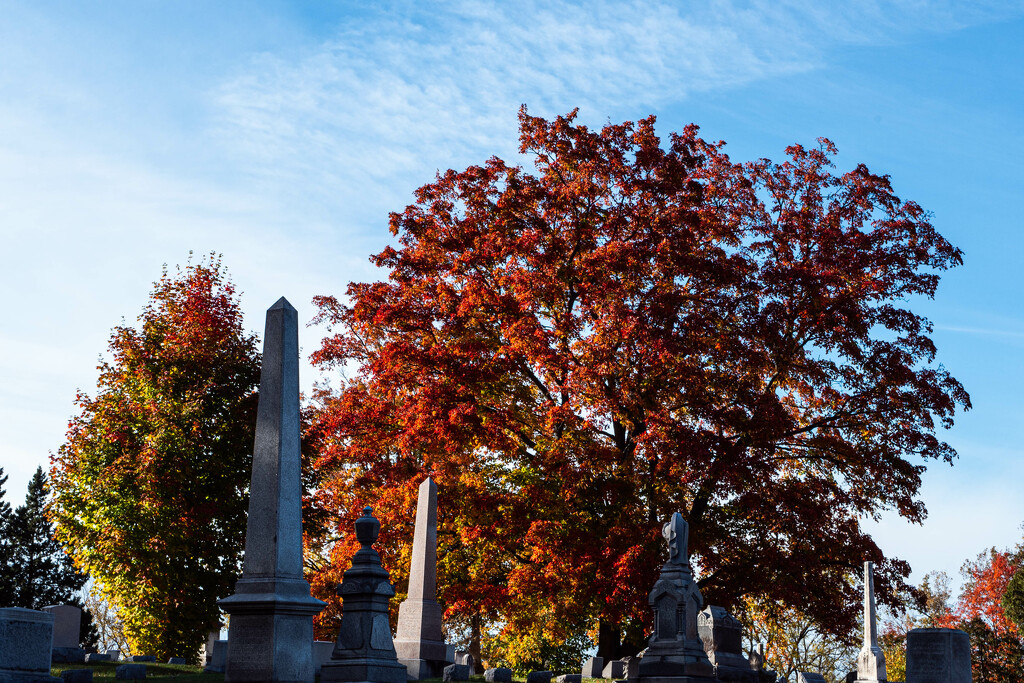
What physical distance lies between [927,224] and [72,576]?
36.5 metres

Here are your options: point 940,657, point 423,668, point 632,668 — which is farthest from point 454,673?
point 940,657

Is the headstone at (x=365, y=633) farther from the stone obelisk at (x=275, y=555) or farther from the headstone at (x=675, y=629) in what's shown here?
the headstone at (x=675, y=629)

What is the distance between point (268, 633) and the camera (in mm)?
8477

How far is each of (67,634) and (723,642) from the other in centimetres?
1254

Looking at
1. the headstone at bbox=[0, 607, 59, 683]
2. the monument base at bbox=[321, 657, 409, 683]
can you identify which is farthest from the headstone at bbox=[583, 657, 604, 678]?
the headstone at bbox=[0, 607, 59, 683]

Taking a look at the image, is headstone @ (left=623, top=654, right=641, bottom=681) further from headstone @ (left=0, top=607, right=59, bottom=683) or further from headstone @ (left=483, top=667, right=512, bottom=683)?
headstone @ (left=0, top=607, right=59, bottom=683)

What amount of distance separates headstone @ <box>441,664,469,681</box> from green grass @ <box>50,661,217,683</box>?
11.9 feet

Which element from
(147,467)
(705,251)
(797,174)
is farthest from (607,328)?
(147,467)

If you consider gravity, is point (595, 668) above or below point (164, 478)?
below

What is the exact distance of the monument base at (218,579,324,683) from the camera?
845 cm

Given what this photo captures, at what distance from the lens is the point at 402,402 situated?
22.5 metres

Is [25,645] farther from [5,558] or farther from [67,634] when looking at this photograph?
[5,558]

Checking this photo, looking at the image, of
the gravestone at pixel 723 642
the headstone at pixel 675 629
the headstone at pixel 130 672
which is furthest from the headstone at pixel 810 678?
the headstone at pixel 130 672

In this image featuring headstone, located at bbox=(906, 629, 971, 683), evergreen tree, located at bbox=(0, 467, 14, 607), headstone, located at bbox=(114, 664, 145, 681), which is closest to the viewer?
headstone, located at bbox=(906, 629, 971, 683)
